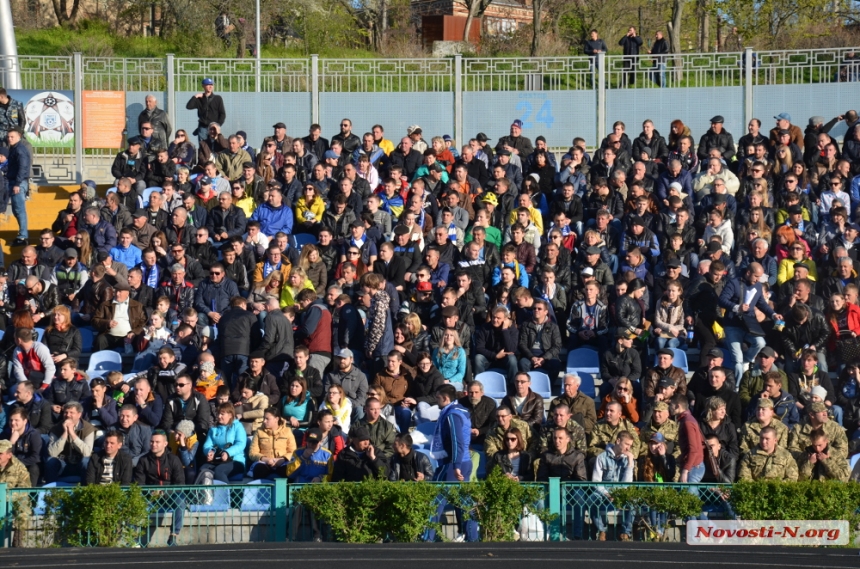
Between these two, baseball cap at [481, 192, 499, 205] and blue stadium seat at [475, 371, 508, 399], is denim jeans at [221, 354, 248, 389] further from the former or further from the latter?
baseball cap at [481, 192, 499, 205]

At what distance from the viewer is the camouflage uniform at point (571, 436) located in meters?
11.6

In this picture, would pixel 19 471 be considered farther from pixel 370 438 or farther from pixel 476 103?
pixel 476 103

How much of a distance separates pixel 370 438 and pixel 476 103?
10066 millimetres

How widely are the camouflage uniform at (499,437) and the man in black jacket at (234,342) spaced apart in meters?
3.16

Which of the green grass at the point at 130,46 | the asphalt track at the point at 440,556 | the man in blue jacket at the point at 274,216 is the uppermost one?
the green grass at the point at 130,46

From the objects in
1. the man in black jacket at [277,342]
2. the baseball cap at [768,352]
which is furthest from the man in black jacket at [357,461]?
the baseball cap at [768,352]

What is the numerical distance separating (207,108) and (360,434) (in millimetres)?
9227

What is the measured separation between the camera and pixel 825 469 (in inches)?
444

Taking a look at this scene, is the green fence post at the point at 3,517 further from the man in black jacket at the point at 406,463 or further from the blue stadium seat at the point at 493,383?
the blue stadium seat at the point at 493,383

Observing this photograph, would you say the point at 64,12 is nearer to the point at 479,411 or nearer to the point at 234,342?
the point at 234,342

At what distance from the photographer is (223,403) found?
12.2m

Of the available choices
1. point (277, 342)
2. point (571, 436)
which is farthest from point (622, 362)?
point (277, 342)

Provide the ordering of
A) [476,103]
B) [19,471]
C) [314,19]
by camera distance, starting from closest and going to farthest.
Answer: [19,471] → [476,103] → [314,19]

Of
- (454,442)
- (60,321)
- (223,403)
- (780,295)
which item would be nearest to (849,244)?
(780,295)
